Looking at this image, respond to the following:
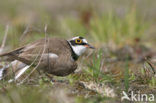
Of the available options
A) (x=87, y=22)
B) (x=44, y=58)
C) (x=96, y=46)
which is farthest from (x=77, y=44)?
(x=87, y=22)

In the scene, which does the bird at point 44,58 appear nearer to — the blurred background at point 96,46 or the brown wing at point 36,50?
the brown wing at point 36,50

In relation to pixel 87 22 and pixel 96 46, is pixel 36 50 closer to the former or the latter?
pixel 96 46

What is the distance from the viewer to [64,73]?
5.23 metres

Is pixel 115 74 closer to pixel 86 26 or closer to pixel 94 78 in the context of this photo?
pixel 94 78

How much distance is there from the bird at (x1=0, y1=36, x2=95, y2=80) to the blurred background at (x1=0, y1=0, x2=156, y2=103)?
0.68 ft

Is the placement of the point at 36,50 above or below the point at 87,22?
below

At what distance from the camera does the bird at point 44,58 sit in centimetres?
509

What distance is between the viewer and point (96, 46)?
7.96m

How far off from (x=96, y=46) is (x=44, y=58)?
3002 mm

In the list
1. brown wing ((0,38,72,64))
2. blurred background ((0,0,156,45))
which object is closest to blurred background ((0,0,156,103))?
blurred background ((0,0,156,45))

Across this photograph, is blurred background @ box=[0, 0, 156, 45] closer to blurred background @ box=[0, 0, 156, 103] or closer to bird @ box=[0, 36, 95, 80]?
blurred background @ box=[0, 0, 156, 103]

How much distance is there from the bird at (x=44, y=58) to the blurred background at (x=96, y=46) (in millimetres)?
207

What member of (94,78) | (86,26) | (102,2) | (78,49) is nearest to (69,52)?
(78,49)

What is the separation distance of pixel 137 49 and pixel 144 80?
3.06 m
